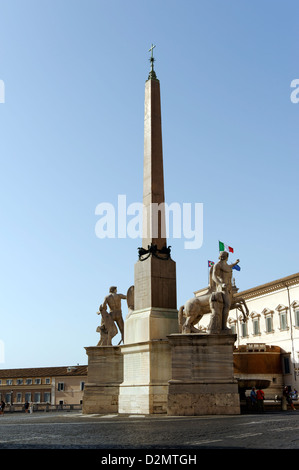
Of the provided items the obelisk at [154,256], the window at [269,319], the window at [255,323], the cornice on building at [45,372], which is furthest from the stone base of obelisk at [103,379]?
the cornice on building at [45,372]

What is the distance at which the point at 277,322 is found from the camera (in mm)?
47438

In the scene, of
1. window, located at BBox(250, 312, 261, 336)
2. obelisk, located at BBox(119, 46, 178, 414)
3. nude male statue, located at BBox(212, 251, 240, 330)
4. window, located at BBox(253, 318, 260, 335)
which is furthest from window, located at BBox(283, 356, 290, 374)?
nude male statue, located at BBox(212, 251, 240, 330)

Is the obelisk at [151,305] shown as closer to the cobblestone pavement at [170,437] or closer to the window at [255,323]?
the cobblestone pavement at [170,437]

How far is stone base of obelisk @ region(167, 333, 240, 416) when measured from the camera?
15234 mm

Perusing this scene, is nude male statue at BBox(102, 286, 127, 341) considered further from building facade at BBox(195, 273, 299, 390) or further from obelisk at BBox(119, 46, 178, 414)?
building facade at BBox(195, 273, 299, 390)

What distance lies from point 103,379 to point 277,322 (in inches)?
1197

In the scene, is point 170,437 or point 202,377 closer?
point 170,437

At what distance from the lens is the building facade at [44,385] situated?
2655 inches

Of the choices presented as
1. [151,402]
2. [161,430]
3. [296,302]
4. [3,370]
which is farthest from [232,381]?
[3,370]

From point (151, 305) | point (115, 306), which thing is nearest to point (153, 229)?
point (151, 305)

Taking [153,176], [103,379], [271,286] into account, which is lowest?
[103,379]

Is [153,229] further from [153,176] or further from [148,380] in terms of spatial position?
[148,380]
